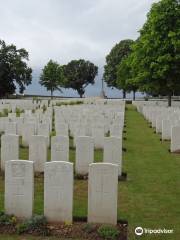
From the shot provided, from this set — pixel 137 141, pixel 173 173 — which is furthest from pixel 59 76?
pixel 173 173

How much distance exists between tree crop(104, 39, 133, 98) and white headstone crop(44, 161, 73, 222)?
3007 inches

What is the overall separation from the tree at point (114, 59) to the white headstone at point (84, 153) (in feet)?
238

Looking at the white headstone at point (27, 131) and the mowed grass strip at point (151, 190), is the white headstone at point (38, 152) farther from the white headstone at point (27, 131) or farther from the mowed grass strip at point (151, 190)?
the white headstone at point (27, 131)

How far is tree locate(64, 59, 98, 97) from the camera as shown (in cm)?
10894

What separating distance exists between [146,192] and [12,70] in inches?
2775

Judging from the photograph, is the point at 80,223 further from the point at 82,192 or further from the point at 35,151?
the point at 35,151

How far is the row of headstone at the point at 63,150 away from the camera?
11688mm

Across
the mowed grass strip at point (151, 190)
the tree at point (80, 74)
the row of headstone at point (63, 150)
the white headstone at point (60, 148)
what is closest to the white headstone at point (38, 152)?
the row of headstone at point (63, 150)

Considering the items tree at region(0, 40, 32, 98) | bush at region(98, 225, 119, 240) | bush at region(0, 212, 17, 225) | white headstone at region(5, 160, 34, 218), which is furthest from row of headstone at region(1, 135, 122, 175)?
tree at region(0, 40, 32, 98)

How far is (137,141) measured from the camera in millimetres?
19266

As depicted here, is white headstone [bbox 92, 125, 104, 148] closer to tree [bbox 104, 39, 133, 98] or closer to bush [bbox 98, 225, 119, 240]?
bush [bbox 98, 225, 119, 240]

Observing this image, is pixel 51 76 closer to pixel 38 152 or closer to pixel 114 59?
pixel 114 59

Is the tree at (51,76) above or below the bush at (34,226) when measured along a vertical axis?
above

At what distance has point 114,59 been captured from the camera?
86625mm
